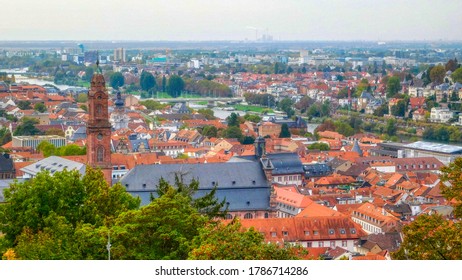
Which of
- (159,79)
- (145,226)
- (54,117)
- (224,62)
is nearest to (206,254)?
(145,226)

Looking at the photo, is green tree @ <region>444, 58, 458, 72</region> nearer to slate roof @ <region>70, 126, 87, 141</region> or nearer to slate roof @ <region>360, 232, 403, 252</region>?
slate roof @ <region>70, 126, 87, 141</region>

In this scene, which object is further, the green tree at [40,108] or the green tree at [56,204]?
the green tree at [40,108]

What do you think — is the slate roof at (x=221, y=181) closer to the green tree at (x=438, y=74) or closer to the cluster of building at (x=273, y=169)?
the cluster of building at (x=273, y=169)

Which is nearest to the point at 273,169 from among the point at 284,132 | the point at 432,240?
the point at 432,240

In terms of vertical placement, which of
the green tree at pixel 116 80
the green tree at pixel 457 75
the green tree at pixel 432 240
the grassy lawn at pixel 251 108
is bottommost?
the grassy lawn at pixel 251 108

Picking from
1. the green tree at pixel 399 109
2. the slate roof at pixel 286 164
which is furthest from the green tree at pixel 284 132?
the green tree at pixel 399 109

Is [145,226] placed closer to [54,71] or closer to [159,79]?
[159,79]
